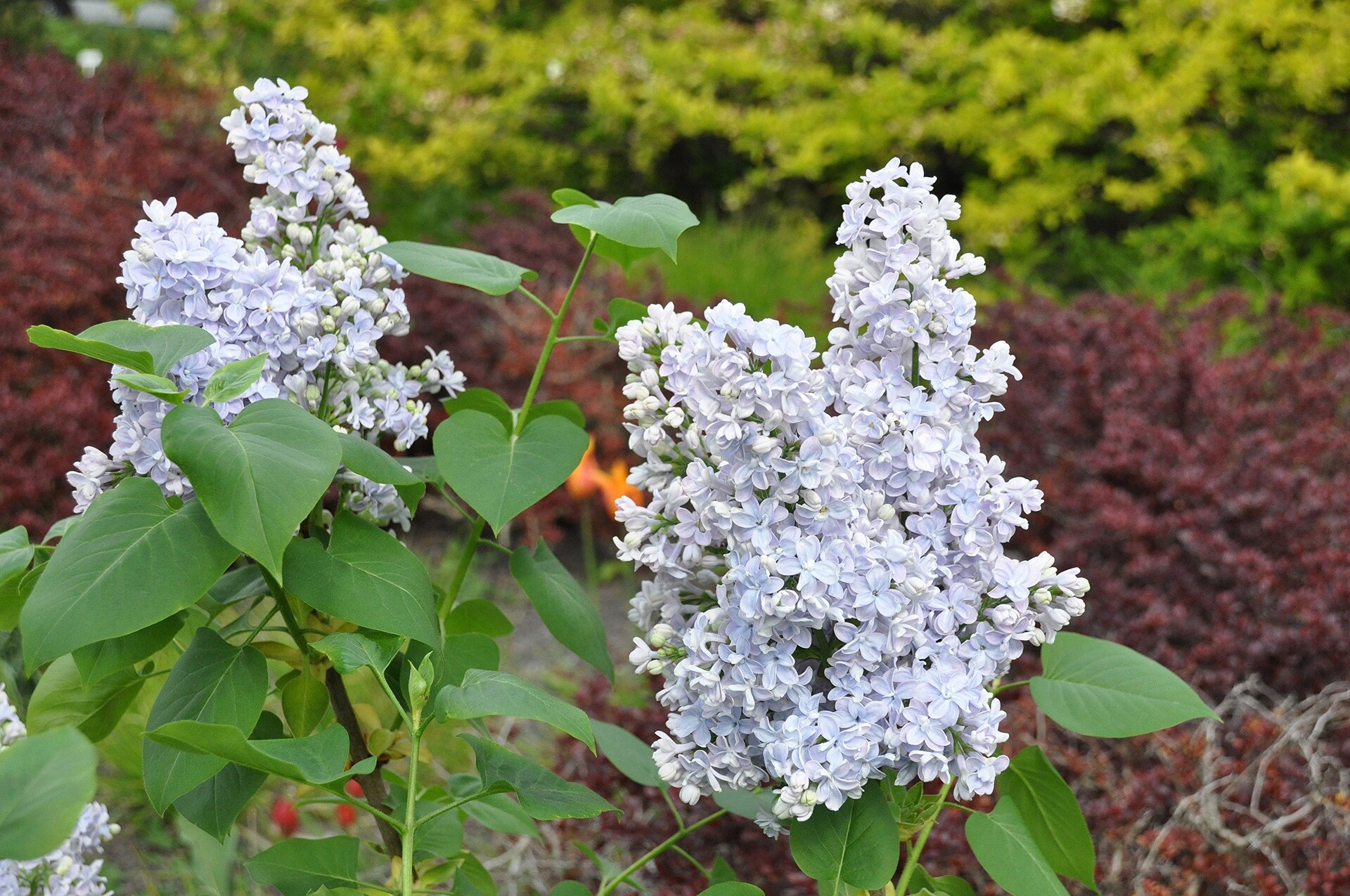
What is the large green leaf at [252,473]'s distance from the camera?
2.87 ft

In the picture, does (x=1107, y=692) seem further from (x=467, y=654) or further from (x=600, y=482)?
(x=600, y=482)

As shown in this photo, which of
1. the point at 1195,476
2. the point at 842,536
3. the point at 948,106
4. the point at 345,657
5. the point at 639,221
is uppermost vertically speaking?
the point at 639,221

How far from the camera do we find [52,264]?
3.54 metres

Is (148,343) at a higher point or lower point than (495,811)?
higher

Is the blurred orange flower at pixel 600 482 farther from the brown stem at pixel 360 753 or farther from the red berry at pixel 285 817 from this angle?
the brown stem at pixel 360 753

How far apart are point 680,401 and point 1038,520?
251 cm

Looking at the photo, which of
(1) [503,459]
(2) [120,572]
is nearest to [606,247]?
(1) [503,459]

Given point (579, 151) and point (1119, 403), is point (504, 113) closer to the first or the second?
point (579, 151)

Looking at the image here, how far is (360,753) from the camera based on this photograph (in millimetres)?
1264

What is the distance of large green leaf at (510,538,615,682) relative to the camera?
118cm

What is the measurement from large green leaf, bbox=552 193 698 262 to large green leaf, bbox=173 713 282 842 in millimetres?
608

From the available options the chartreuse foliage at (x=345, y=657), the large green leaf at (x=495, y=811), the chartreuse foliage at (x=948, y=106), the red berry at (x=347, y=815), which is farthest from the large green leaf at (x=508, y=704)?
the chartreuse foliage at (x=948, y=106)

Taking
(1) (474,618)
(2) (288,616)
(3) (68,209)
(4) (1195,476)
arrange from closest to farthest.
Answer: (2) (288,616) → (1) (474,618) → (4) (1195,476) → (3) (68,209)

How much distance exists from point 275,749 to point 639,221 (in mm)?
571
